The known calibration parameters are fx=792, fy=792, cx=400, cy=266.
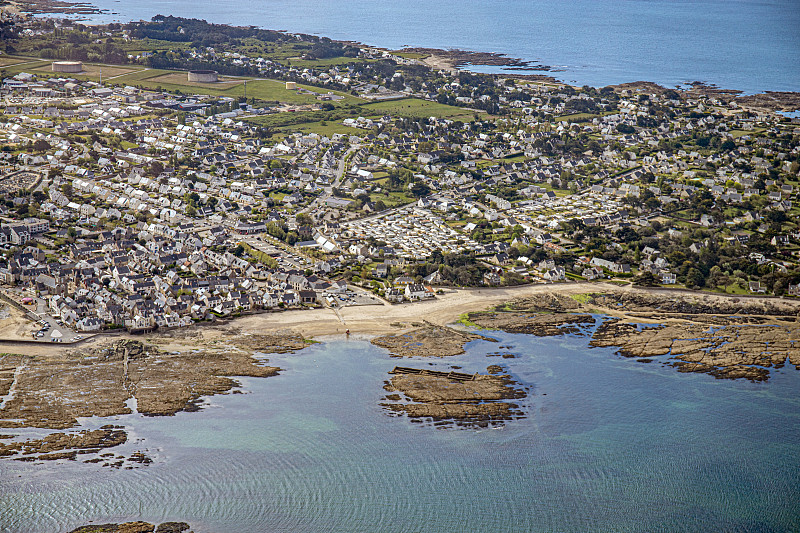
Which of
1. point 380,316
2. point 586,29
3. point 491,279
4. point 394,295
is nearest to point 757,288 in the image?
point 491,279

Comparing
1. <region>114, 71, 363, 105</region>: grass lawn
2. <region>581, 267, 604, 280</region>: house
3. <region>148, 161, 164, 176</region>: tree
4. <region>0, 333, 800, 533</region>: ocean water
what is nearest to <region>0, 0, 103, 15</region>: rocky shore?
<region>114, 71, 363, 105</region>: grass lawn

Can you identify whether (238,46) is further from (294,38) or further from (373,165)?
(373,165)

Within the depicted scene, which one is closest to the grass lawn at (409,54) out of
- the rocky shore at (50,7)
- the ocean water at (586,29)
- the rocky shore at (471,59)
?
the rocky shore at (471,59)

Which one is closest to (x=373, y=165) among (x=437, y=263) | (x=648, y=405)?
(x=437, y=263)

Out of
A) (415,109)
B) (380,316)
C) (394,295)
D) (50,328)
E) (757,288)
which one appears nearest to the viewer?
(50,328)

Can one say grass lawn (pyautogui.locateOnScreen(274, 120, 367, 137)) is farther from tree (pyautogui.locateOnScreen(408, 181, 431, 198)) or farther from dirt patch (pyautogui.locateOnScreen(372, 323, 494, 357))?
dirt patch (pyautogui.locateOnScreen(372, 323, 494, 357))

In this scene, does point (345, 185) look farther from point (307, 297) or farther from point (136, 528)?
point (136, 528)
